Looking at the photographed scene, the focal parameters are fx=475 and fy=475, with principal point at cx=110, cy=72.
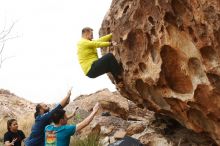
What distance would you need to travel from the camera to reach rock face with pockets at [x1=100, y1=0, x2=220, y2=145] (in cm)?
753

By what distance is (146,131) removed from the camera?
11.5 metres

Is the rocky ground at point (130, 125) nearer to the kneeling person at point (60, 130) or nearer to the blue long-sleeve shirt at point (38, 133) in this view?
the blue long-sleeve shirt at point (38, 133)

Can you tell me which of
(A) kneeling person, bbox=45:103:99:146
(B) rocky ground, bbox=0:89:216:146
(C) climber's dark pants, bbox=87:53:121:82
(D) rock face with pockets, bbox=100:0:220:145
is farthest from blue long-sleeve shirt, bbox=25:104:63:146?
(B) rocky ground, bbox=0:89:216:146

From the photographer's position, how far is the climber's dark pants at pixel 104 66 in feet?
32.2

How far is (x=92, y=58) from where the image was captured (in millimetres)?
10055

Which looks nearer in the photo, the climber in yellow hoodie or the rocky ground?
the climber in yellow hoodie

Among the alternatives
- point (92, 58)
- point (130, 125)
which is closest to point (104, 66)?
point (92, 58)

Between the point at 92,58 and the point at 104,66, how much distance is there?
374 millimetres

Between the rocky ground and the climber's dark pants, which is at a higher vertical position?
the climber's dark pants

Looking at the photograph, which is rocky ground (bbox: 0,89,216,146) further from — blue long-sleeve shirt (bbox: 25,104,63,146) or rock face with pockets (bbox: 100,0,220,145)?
blue long-sleeve shirt (bbox: 25,104,63,146)

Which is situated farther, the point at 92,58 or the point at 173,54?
the point at 92,58

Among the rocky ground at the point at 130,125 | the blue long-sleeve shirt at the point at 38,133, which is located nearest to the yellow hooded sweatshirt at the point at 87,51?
the blue long-sleeve shirt at the point at 38,133

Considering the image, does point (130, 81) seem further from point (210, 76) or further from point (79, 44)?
point (210, 76)

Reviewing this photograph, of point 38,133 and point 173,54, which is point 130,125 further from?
point 173,54
